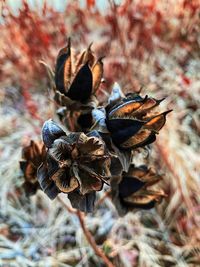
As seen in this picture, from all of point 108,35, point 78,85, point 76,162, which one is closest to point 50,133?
→ point 76,162

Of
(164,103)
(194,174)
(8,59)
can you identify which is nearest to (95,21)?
(8,59)

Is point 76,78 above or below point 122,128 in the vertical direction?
above

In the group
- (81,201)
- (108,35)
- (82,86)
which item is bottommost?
(81,201)

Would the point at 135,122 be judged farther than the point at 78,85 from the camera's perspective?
No

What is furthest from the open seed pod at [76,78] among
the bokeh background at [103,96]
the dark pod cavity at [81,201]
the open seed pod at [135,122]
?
the bokeh background at [103,96]

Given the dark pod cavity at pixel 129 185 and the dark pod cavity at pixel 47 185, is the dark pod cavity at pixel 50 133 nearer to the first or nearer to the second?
the dark pod cavity at pixel 47 185

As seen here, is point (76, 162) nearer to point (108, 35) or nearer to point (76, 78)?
point (76, 78)

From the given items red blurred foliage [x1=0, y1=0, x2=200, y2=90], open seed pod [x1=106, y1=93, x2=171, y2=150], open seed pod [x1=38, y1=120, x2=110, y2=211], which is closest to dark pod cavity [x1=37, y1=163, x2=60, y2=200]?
open seed pod [x1=38, y1=120, x2=110, y2=211]
